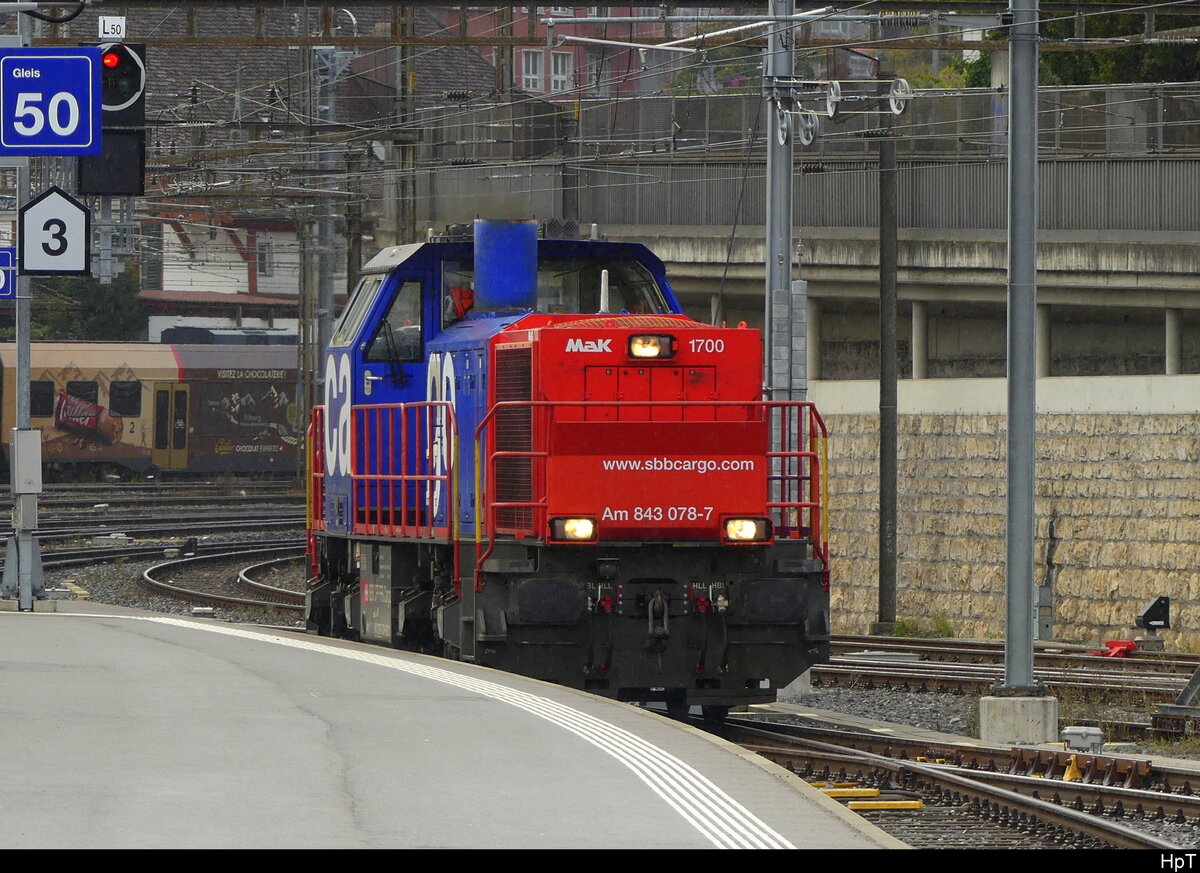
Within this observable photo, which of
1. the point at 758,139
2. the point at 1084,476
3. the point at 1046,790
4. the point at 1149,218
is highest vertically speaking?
the point at 758,139

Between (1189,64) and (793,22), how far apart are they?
16.5 metres

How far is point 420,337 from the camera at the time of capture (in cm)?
1421

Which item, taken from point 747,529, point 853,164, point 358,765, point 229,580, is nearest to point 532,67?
point 853,164

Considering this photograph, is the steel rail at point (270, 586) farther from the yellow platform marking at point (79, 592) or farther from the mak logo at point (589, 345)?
the mak logo at point (589, 345)

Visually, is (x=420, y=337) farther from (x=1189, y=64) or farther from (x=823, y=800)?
(x=1189, y=64)

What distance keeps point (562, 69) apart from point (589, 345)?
2941 inches

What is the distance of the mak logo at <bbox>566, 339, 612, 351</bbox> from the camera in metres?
12.4

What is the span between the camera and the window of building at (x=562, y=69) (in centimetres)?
8281

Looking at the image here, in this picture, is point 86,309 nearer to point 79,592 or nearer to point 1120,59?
point 79,592

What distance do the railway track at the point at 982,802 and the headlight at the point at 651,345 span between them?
273 cm

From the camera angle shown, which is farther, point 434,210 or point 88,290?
point 88,290

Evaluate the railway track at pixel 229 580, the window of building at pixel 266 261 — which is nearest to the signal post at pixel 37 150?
the railway track at pixel 229 580

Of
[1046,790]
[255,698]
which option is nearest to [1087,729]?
[1046,790]

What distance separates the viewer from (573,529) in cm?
1216
